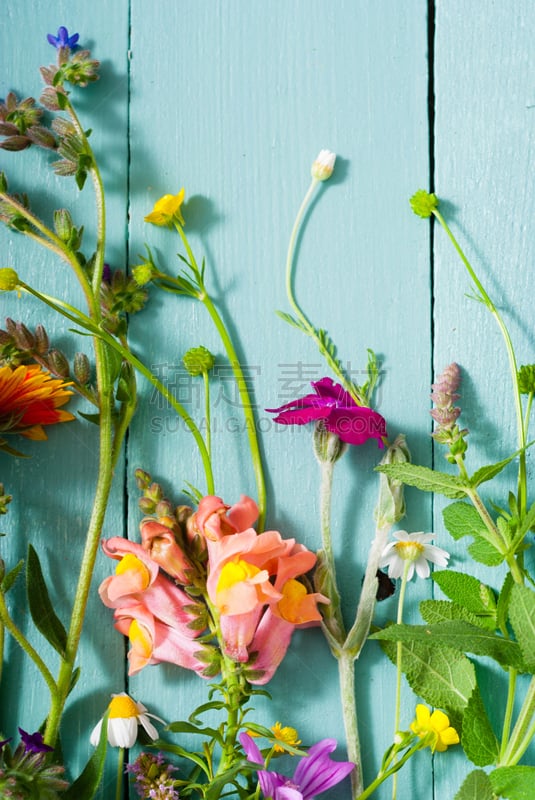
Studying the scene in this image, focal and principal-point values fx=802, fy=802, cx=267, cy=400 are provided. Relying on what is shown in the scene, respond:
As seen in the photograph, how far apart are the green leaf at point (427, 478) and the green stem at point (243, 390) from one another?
119 millimetres

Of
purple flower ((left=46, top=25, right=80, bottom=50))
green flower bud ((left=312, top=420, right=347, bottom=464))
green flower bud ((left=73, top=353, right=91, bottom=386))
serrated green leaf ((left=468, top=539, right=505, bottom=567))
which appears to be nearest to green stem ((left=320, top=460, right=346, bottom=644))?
green flower bud ((left=312, top=420, right=347, bottom=464))

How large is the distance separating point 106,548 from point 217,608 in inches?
4.6

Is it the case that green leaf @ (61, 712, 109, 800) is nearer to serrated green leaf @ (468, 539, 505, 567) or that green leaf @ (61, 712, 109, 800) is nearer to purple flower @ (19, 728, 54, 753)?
purple flower @ (19, 728, 54, 753)

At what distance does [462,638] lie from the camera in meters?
0.62

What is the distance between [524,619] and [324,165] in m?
0.43

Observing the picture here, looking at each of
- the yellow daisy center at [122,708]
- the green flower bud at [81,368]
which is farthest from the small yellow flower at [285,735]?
the green flower bud at [81,368]

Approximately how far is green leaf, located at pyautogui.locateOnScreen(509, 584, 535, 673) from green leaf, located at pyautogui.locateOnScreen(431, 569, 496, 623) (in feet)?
0.20

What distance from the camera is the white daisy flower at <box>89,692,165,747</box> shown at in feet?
2.26

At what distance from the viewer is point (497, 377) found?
29.1 inches

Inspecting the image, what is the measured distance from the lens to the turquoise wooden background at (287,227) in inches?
29.1

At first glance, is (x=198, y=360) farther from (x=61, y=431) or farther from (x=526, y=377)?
(x=526, y=377)

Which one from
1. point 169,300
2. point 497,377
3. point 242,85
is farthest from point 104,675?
point 242,85

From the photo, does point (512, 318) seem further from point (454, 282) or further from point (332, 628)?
point (332, 628)

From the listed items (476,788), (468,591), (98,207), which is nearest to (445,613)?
(468,591)
